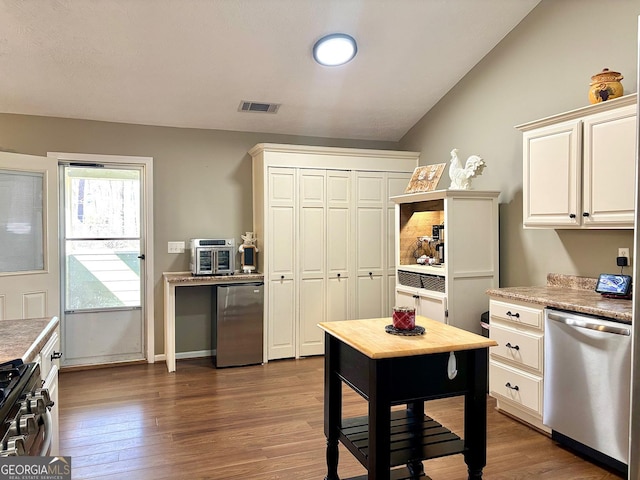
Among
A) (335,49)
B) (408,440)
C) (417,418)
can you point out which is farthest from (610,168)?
(335,49)

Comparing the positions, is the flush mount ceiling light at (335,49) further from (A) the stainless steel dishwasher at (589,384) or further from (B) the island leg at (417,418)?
(B) the island leg at (417,418)

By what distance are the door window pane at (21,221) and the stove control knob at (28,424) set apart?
307 centimetres

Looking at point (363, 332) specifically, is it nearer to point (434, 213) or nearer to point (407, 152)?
point (434, 213)

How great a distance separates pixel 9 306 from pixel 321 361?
9.42 feet

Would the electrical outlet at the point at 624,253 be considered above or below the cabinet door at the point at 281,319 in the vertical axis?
above

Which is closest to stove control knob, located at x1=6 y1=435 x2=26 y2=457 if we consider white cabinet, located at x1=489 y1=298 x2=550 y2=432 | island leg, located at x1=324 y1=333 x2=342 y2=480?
island leg, located at x1=324 y1=333 x2=342 y2=480

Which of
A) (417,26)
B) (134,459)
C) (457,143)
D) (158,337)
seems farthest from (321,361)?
(417,26)

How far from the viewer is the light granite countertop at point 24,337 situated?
167 centimetres

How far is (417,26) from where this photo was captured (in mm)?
Answer: 3852

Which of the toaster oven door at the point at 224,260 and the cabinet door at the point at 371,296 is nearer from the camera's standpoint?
the toaster oven door at the point at 224,260

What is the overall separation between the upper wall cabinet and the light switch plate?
335 cm

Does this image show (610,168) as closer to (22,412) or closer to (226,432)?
(226,432)

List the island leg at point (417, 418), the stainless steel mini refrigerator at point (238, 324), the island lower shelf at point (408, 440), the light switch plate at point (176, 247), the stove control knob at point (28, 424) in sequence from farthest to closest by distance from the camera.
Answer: the light switch plate at point (176, 247), the stainless steel mini refrigerator at point (238, 324), the island leg at point (417, 418), the island lower shelf at point (408, 440), the stove control knob at point (28, 424)

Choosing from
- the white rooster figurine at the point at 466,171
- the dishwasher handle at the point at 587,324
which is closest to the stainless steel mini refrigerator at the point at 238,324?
the white rooster figurine at the point at 466,171
